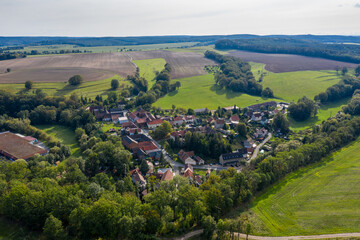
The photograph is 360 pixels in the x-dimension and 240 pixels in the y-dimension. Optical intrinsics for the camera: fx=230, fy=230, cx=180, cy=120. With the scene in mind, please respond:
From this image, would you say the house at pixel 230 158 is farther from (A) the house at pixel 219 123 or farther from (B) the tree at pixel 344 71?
(B) the tree at pixel 344 71

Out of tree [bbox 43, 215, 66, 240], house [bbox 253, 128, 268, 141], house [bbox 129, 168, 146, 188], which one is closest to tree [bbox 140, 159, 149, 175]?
house [bbox 129, 168, 146, 188]

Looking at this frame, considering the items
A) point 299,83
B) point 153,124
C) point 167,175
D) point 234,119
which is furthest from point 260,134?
point 299,83

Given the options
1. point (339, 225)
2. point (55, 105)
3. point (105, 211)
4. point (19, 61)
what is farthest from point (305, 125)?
point (19, 61)

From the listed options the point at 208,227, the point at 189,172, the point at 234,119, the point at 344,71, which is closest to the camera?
the point at 208,227

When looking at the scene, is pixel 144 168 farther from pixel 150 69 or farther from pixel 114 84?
pixel 150 69

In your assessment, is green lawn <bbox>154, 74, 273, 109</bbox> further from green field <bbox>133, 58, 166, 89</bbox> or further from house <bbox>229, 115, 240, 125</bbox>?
green field <bbox>133, 58, 166, 89</bbox>

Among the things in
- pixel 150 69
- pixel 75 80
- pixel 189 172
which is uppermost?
pixel 150 69
